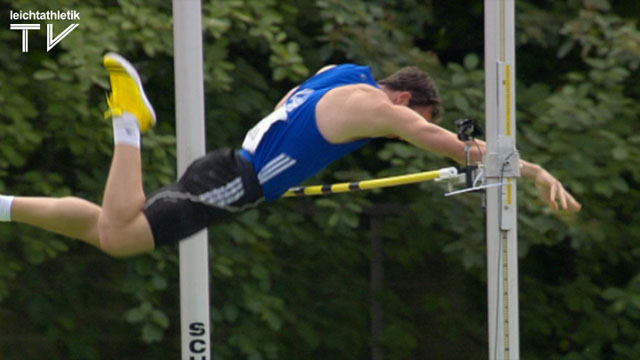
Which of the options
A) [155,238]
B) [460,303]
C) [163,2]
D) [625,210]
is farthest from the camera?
[460,303]

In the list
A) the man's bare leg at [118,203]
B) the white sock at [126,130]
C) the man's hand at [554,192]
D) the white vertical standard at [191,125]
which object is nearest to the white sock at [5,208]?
the man's bare leg at [118,203]

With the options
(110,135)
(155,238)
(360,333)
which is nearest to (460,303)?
(360,333)

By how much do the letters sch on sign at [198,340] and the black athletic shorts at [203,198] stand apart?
835mm

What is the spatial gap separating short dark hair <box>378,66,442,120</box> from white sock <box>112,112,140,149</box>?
109 centimetres

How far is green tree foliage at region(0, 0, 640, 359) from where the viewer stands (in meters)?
6.92

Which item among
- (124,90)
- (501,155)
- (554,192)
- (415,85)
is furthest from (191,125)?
(554,192)

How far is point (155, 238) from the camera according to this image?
4.51m

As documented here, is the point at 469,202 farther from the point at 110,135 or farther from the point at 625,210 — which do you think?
the point at 110,135

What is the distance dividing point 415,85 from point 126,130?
1247 millimetres

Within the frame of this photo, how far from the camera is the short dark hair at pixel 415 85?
4.80 metres

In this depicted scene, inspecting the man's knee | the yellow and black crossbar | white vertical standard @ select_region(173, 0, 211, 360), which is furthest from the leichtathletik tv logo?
the man's knee

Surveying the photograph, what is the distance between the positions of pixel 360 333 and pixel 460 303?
77 centimetres

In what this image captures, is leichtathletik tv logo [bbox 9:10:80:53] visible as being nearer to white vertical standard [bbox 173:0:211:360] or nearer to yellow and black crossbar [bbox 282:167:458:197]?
white vertical standard [bbox 173:0:211:360]

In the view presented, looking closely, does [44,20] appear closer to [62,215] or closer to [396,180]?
[62,215]
